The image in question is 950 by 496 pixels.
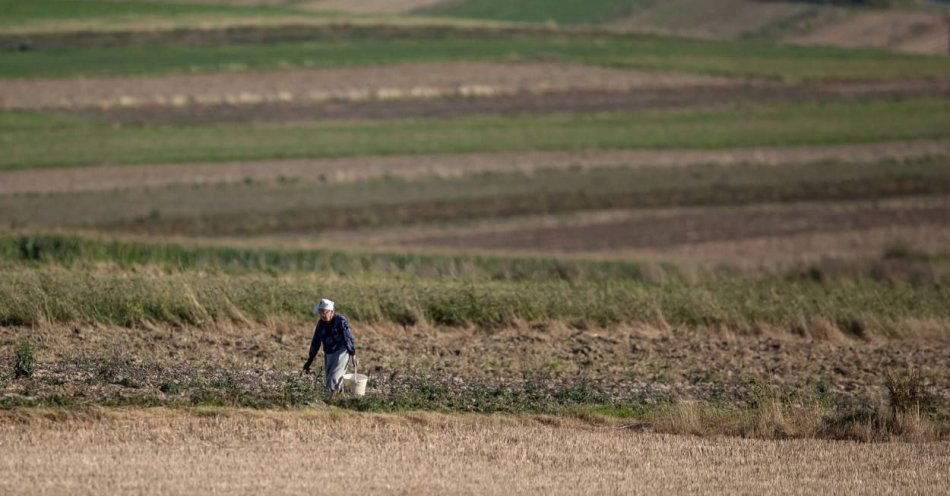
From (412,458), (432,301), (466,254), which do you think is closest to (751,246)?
(466,254)

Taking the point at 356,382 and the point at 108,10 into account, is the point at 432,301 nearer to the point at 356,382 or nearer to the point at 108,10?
the point at 356,382

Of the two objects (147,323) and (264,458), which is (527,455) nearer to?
(264,458)

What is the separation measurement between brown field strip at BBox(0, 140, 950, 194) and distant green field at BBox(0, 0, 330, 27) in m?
31.1

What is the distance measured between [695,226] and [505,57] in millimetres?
37594

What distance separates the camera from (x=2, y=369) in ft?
69.3

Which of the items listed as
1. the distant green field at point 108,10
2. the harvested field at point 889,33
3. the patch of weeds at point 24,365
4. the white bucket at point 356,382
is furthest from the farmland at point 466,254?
the harvested field at point 889,33

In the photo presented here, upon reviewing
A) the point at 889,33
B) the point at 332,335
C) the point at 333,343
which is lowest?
the point at 889,33

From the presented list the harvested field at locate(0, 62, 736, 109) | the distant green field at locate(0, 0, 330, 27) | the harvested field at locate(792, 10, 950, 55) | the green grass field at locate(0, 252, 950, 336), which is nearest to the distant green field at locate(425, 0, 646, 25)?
the distant green field at locate(0, 0, 330, 27)

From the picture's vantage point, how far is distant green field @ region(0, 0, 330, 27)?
8038 centimetres

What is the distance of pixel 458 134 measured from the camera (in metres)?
59.3

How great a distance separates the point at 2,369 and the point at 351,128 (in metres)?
39.4

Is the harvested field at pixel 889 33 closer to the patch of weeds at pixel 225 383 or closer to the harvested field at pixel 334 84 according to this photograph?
the harvested field at pixel 334 84

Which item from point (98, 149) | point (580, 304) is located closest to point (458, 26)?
point (98, 149)

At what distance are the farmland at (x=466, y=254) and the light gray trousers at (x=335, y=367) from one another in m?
0.28
